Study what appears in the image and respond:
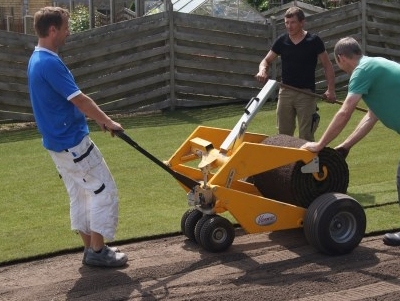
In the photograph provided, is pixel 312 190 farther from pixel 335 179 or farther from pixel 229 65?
pixel 229 65

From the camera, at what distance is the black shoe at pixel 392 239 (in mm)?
6512

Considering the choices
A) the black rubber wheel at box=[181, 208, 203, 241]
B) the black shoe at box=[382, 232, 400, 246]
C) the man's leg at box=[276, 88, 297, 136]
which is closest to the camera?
the black shoe at box=[382, 232, 400, 246]

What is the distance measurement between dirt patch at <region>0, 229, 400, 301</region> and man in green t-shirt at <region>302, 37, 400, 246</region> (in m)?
0.72

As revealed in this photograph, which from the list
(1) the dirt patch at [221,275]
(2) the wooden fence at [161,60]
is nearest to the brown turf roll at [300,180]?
(1) the dirt patch at [221,275]

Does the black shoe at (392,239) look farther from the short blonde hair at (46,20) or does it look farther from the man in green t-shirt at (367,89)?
the short blonde hair at (46,20)

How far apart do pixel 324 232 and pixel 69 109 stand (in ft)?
6.88

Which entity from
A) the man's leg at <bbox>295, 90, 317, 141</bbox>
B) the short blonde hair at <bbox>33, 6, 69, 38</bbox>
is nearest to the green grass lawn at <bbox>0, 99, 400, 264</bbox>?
the man's leg at <bbox>295, 90, 317, 141</bbox>

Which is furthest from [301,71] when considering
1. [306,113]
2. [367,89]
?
[367,89]

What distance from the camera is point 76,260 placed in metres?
6.37

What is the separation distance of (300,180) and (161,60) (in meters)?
9.00

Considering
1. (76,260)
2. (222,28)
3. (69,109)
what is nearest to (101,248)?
(76,260)

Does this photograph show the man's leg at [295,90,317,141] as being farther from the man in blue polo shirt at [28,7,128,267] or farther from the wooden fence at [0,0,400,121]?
the wooden fence at [0,0,400,121]

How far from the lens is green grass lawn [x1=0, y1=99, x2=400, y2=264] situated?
23.1 feet

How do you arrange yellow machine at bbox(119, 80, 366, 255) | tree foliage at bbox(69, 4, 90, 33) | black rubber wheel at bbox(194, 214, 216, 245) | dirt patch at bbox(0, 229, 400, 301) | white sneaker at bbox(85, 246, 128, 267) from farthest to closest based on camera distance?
tree foliage at bbox(69, 4, 90, 33) < black rubber wheel at bbox(194, 214, 216, 245) < yellow machine at bbox(119, 80, 366, 255) < white sneaker at bbox(85, 246, 128, 267) < dirt patch at bbox(0, 229, 400, 301)
